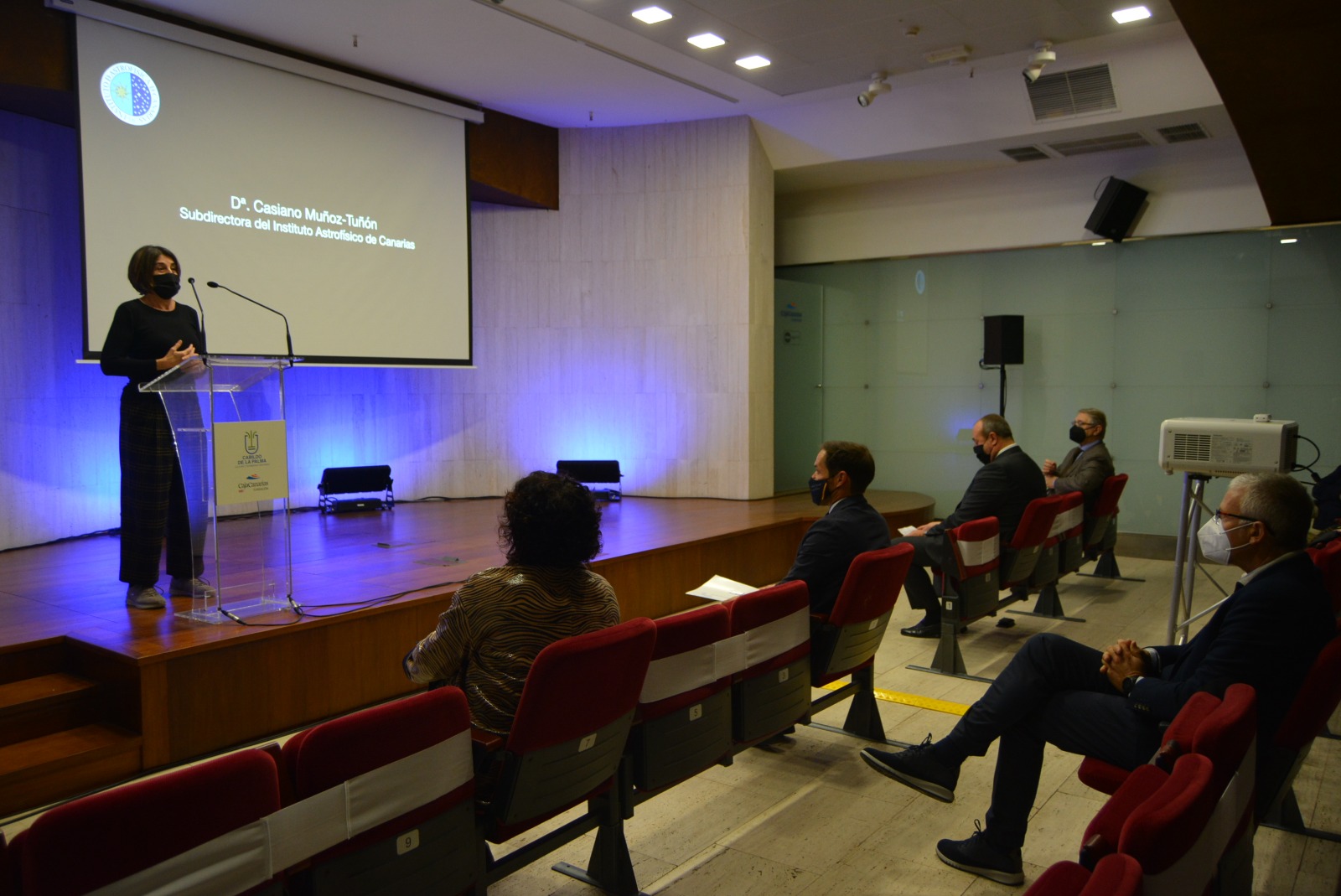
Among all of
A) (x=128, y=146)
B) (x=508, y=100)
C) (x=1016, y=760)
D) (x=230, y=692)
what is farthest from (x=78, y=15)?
(x=1016, y=760)

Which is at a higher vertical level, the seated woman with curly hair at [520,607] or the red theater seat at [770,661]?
the seated woman with curly hair at [520,607]

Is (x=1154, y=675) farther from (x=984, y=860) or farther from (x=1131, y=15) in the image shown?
(x=1131, y=15)

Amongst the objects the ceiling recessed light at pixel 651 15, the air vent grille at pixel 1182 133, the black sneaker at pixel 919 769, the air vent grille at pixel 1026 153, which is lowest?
the black sneaker at pixel 919 769

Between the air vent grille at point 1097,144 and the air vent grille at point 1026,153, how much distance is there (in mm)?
117

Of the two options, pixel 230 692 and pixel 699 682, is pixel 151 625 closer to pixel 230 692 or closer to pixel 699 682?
pixel 230 692

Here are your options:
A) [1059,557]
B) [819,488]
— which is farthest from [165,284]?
[1059,557]

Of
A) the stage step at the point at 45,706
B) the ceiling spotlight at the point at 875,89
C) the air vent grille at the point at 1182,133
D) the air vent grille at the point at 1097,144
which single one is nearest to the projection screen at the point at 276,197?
the stage step at the point at 45,706

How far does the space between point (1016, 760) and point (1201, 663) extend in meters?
0.53

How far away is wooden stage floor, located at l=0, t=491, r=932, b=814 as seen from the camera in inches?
128

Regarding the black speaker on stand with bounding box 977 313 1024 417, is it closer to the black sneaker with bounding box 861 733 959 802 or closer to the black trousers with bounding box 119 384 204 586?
the black sneaker with bounding box 861 733 959 802

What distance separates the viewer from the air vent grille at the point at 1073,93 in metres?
6.80

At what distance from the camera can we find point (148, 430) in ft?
12.1

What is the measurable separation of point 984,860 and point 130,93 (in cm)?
624

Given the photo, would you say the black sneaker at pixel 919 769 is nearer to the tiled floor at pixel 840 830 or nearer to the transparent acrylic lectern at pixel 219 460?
the tiled floor at pixel 840 830
